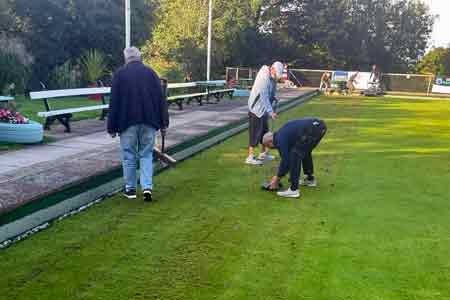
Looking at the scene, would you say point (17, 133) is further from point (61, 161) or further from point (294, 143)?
point (294, 143)

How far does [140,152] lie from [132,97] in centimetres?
66

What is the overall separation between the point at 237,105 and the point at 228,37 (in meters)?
18.4

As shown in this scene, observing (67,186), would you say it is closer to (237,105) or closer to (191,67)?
(237,105)

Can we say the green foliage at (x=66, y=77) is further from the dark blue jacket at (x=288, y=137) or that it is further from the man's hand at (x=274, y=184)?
the dark blue jacket at (x=288, y=137)

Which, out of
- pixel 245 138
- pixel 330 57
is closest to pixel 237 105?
pixel 245 138

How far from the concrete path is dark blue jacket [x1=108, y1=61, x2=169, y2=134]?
3.78 feet

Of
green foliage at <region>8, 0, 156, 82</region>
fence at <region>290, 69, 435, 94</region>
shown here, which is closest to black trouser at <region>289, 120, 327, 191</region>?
green foliage at <region>8, 0, 156, 82</region>

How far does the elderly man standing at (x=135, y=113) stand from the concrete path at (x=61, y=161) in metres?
0.97

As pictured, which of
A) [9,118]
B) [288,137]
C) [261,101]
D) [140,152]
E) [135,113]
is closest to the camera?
[135,113]

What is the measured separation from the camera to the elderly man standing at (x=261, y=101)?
773 cm

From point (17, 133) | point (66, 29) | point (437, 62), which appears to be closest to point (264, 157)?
point (17, 133)

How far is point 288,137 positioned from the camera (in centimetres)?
582

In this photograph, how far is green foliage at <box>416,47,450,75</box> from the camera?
51881 millimetres

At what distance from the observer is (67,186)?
5.91 m
